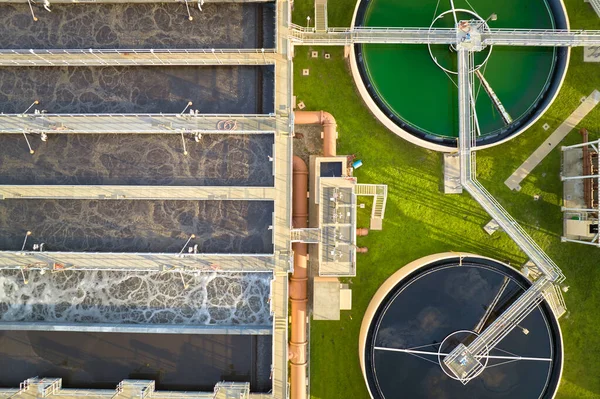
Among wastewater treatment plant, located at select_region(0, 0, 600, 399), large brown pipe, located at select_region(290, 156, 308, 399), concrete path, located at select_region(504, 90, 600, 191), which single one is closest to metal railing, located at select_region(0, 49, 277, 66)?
wastewater treatment plant, located at select_region(0, 0, 600, 399)

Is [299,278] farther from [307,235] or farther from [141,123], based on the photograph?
[141,123]

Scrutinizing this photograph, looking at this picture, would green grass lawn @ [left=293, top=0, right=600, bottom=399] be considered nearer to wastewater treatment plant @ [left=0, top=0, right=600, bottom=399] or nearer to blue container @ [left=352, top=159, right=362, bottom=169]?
blue container @ [left=352, top=159, right=362, bottom=169]

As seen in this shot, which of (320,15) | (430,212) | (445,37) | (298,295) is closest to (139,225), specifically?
(298,295)

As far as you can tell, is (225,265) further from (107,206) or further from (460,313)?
(460,313)

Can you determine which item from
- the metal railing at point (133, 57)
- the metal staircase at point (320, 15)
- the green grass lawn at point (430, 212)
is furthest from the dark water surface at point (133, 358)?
the metal staircase at point (320, 15)

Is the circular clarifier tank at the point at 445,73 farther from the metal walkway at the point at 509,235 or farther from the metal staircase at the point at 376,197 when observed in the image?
the metal staircase at the point at 376,197

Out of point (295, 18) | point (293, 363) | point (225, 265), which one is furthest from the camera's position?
point (295, 18)

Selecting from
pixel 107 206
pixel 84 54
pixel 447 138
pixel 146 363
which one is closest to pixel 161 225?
pixel 107 206
